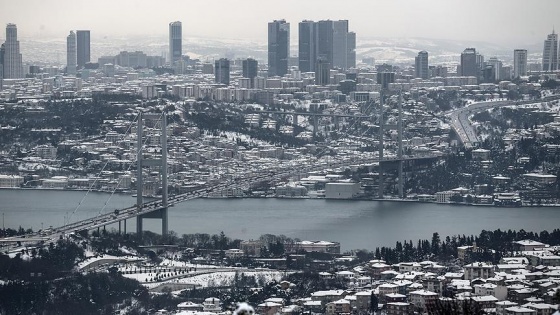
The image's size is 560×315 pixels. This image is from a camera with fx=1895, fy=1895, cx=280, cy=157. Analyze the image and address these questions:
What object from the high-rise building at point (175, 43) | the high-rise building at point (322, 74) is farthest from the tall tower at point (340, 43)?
→ the high-rise building at point (322, 74)

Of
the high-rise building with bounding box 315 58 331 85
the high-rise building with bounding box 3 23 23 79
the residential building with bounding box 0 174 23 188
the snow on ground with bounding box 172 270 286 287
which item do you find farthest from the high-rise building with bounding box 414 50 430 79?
the snow on ground with bounding box 172 270 286 287

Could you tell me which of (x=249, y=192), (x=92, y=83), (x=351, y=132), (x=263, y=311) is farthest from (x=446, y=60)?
(x=263, y=311)

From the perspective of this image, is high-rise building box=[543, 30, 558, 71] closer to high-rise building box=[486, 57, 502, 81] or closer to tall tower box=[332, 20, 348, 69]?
high-rise building box=[486, 57, 502, 81]

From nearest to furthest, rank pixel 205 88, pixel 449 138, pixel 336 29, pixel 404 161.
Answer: pixel 404 161 < pixel 449 138 < pixel 205 88 < pixel 336 29

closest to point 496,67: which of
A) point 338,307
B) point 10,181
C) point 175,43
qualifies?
point 175,43

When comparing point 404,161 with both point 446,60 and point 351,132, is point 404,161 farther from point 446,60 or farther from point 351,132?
point 446,60

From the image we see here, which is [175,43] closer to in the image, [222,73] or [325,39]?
[325,39]
